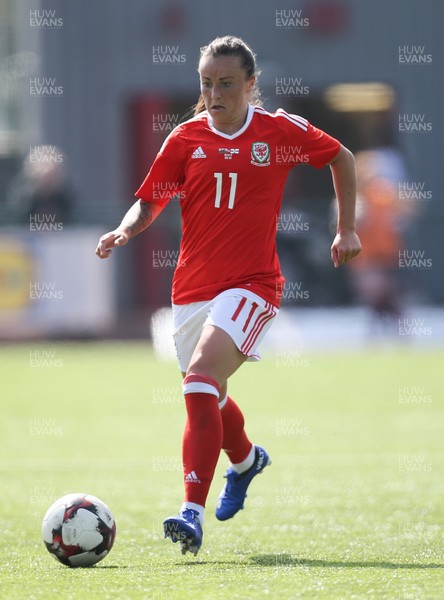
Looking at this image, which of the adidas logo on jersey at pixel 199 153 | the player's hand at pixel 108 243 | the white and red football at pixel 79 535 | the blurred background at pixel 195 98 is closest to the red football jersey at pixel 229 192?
the adidas logo on jersey at pixel 199 153

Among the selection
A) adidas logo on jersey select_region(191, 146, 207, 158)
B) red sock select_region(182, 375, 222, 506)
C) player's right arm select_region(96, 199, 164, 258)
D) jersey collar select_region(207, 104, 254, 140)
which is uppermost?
jersey collar select_region(207, 104, 254, 140)

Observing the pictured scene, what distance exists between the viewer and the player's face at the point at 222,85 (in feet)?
19.7

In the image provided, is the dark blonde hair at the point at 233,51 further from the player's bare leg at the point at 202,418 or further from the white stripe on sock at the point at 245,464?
the white stripe on sock at the point at 245,464

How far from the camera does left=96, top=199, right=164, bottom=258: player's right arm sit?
585 centimetres

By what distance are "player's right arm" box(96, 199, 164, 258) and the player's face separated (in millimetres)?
558

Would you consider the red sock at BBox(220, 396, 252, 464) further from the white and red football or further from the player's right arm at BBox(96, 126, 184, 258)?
the white and red football

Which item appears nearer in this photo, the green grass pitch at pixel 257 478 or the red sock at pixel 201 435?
the green grass pitch at pixel 257 478

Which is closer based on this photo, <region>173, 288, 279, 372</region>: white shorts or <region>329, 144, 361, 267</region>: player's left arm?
<region>173, 288, 279, 372</region>: white shorts

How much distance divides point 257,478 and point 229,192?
2915 millimetres

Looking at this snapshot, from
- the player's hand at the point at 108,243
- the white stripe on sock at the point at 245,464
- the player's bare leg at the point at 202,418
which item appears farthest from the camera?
the white stripe on sock at the point at 245,464

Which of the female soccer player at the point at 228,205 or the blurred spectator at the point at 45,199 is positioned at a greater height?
the female soccer player at the point at 228,205

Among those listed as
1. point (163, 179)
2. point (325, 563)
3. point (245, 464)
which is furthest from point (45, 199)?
point (325, 563)

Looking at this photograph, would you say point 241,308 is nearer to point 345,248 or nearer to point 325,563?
point 345,248

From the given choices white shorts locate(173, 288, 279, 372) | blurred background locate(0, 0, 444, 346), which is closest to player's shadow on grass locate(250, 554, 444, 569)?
white shorts locate(173, 288, 279, 372)
